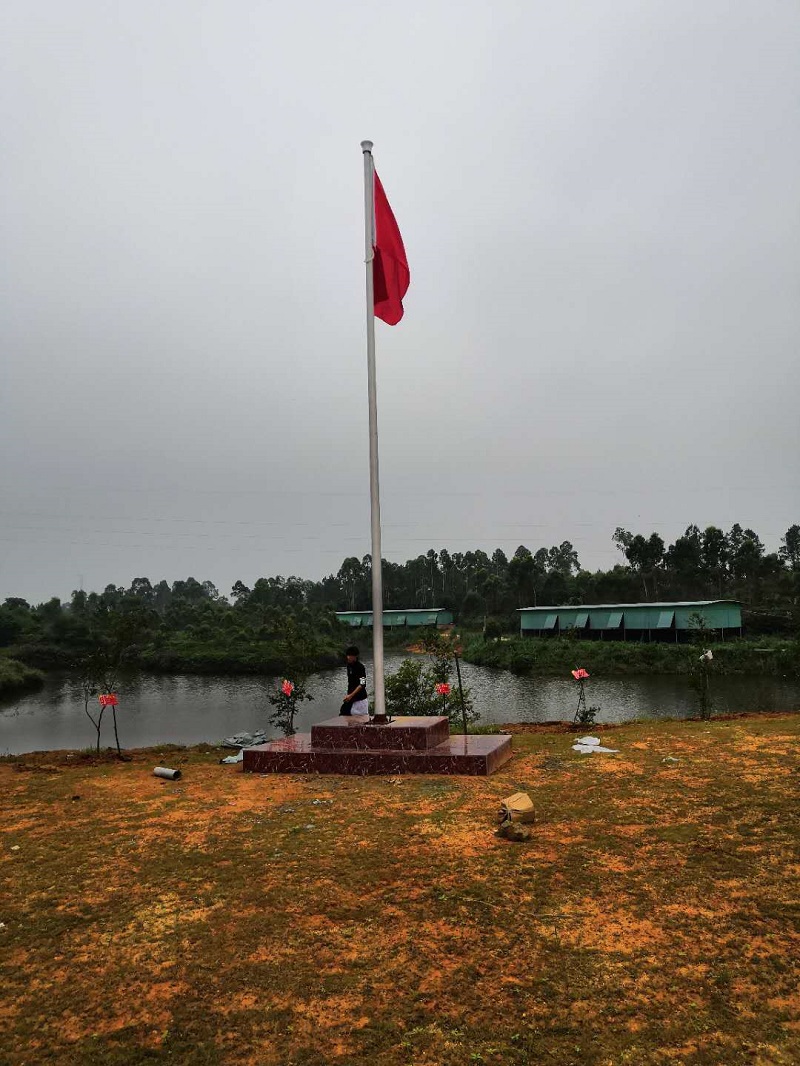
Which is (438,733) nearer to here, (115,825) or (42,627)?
(115,825)

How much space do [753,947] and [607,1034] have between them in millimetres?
1103

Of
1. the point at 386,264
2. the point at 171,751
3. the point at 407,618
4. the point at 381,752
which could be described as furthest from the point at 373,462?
the point at 407,618

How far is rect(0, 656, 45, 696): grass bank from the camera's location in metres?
32.9

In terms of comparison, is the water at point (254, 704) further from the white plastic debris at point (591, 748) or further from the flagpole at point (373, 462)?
the flagpole at point (373, 462)

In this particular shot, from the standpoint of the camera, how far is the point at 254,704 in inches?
1053

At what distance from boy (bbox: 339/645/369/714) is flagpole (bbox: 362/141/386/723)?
28.9 inches

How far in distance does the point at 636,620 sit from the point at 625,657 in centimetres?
593

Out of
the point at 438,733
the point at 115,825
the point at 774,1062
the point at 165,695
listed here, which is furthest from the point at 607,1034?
the point at 165,695

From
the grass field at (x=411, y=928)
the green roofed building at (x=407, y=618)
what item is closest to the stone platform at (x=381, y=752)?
the grass field at (x=411, y=928)

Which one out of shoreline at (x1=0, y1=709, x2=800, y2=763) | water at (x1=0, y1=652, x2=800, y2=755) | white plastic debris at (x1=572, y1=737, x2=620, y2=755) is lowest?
water at (x1=0, y1=652, x2=800, y2=755)

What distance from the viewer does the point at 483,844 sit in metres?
5.03

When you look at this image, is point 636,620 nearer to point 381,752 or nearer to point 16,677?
point 16,677

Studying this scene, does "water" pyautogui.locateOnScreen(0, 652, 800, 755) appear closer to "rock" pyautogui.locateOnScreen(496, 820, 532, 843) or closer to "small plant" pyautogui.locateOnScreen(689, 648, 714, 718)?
"small plant" pyautogui.locateOnScreen(689, 648, 714, 718)

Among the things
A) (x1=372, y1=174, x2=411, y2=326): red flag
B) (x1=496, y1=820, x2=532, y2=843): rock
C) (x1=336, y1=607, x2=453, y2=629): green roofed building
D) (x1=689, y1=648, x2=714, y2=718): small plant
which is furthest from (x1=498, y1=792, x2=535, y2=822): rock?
(x1=336, y1=607, x2=453, y2=629): green roofed building
